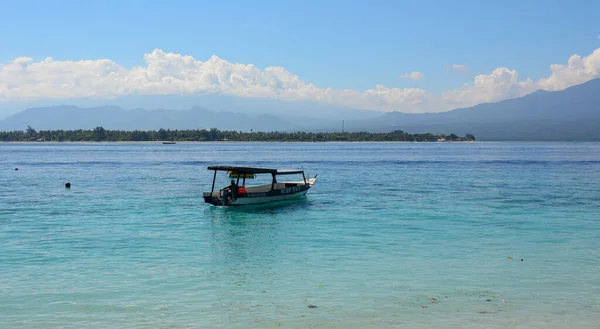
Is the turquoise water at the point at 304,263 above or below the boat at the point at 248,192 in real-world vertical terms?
below

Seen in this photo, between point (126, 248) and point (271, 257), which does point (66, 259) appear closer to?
point (126, 248)

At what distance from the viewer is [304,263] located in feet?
80.4

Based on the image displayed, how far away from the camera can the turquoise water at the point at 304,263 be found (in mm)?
17438

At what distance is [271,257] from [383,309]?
29.4ft

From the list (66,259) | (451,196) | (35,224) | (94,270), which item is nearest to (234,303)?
(94,270)

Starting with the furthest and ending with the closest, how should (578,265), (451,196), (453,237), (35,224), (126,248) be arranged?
1. (451,196)
2. (35,224)
3. (453,237)
4. (126,248)
5. (578,265)

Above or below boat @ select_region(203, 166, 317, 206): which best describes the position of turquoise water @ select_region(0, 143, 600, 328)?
below

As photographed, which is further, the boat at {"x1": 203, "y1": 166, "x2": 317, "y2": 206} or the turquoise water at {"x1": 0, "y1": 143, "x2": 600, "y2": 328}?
the boat at {"x1": 203, "y1": 166, "x2": 317, "y2": 206}

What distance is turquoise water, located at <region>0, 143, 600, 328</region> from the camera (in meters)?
17.4

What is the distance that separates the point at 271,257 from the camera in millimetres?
26031

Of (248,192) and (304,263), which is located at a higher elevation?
(248,192)

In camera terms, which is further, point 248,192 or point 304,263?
point 248,192

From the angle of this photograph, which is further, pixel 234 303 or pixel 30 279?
pixel 30 279

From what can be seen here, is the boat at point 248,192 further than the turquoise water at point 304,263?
Yes
